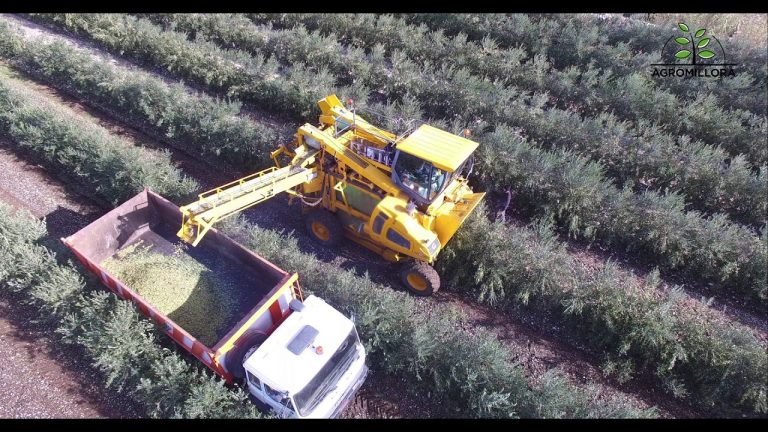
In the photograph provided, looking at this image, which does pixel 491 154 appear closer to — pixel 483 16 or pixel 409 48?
pixel 409 48

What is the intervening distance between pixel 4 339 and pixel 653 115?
50.2ft

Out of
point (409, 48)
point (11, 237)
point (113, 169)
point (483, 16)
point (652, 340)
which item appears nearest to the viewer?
point (652, 340)

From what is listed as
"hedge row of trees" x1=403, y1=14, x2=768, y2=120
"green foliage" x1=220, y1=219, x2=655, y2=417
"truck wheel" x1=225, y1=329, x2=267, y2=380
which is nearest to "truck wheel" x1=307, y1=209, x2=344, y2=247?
"green foliage" x1=220, y1=219, x2=655, y2=417

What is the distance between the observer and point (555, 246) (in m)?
9.82

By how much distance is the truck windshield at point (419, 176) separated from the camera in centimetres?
859

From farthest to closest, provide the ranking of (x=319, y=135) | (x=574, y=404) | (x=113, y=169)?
(x=113, y=169) → (x=319, y=135) → (x=574, y=404)

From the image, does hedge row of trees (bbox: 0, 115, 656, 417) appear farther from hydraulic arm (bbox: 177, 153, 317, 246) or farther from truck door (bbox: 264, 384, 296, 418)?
hydraulic arm (bbox: 177, 153, 317, 246)

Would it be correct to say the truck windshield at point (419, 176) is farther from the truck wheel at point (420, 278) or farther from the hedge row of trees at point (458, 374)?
the hedge row of trees at point (458, 374)

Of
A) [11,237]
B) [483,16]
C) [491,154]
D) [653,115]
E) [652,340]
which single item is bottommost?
[11,237]

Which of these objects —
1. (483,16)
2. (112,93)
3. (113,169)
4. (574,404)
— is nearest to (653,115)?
(483,16)

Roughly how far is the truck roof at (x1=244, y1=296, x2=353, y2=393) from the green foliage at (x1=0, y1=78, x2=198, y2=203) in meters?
4.67

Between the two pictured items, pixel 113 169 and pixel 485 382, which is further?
pixel 113 169

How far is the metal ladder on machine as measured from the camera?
26.5ft

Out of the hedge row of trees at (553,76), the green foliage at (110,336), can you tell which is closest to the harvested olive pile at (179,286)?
the green foliage at (110,336)
